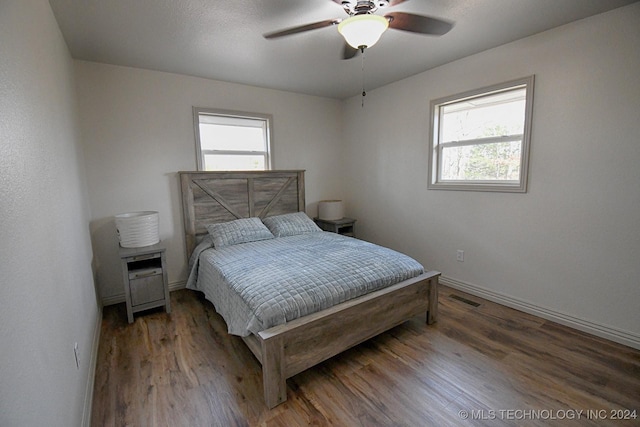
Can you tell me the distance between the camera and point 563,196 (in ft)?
8.25

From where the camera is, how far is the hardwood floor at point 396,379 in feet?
5.49

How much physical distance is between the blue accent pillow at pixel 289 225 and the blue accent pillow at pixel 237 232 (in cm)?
13

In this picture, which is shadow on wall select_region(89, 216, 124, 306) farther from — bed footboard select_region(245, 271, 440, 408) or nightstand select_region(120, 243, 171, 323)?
bed footboard select_region(245, 271, 440, 408)

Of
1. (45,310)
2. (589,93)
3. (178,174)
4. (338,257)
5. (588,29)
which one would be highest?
(588,29)

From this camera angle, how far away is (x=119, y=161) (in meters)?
3.11

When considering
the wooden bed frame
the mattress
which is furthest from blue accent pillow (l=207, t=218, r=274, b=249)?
the wooden bed frame

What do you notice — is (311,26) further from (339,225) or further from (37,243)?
(339,225)

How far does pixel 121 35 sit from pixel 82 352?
2.40 metres

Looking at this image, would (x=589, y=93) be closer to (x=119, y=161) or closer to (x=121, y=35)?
(x=121, y=35)

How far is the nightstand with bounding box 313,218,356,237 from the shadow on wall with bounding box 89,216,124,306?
260 centimetres

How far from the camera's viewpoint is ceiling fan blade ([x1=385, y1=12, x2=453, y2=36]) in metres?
1.90

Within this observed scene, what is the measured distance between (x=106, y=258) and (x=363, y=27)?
331 cm

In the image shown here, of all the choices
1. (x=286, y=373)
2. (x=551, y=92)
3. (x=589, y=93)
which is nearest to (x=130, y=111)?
(x=286, y=373)

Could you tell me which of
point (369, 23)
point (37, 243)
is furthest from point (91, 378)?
point (369, 23)
